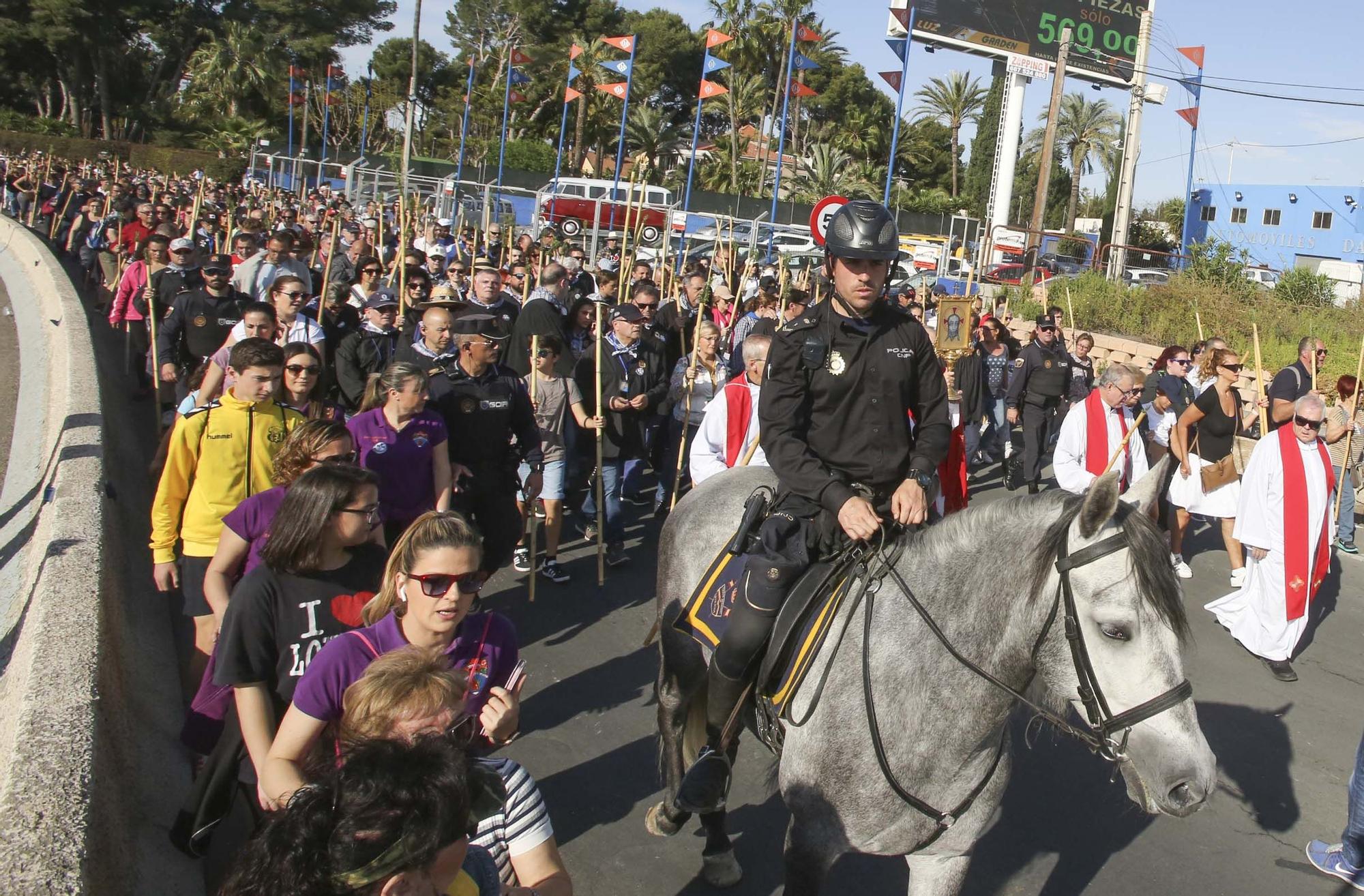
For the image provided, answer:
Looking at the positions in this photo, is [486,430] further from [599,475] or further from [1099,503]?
[1099,503]

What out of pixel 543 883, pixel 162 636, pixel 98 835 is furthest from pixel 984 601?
pixel 162 636

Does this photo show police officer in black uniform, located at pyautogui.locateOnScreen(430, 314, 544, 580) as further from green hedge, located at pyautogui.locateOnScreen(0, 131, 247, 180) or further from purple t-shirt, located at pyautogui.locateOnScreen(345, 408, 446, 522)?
green hedge, located at pyautogui.locateOnScreen(0, 131, 247, 180)

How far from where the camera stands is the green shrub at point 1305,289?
2067cm

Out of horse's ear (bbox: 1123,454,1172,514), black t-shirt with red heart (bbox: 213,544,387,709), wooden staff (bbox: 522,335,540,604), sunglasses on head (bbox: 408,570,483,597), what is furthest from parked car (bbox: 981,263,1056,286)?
sunglasses on head (bbox: 408,570,483,597)

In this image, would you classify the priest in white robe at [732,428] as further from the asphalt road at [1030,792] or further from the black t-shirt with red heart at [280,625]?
the black t-shirt with red heart at [280,625]

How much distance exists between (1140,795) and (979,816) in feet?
2.36

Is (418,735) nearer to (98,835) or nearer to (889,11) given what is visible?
(98,835)

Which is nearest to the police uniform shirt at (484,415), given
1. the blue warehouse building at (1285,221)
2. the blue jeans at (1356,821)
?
the blue jeans at (1356,821)

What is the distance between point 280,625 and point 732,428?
4133mm

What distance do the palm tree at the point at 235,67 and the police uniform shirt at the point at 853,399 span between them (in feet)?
199

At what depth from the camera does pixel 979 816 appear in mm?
3582

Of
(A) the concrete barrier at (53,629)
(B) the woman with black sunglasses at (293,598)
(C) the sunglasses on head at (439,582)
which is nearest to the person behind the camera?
(A) the concrete barrier at (53,629)

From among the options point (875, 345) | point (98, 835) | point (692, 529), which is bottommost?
point (98, 835)

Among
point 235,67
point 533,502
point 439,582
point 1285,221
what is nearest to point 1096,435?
point 533,502
